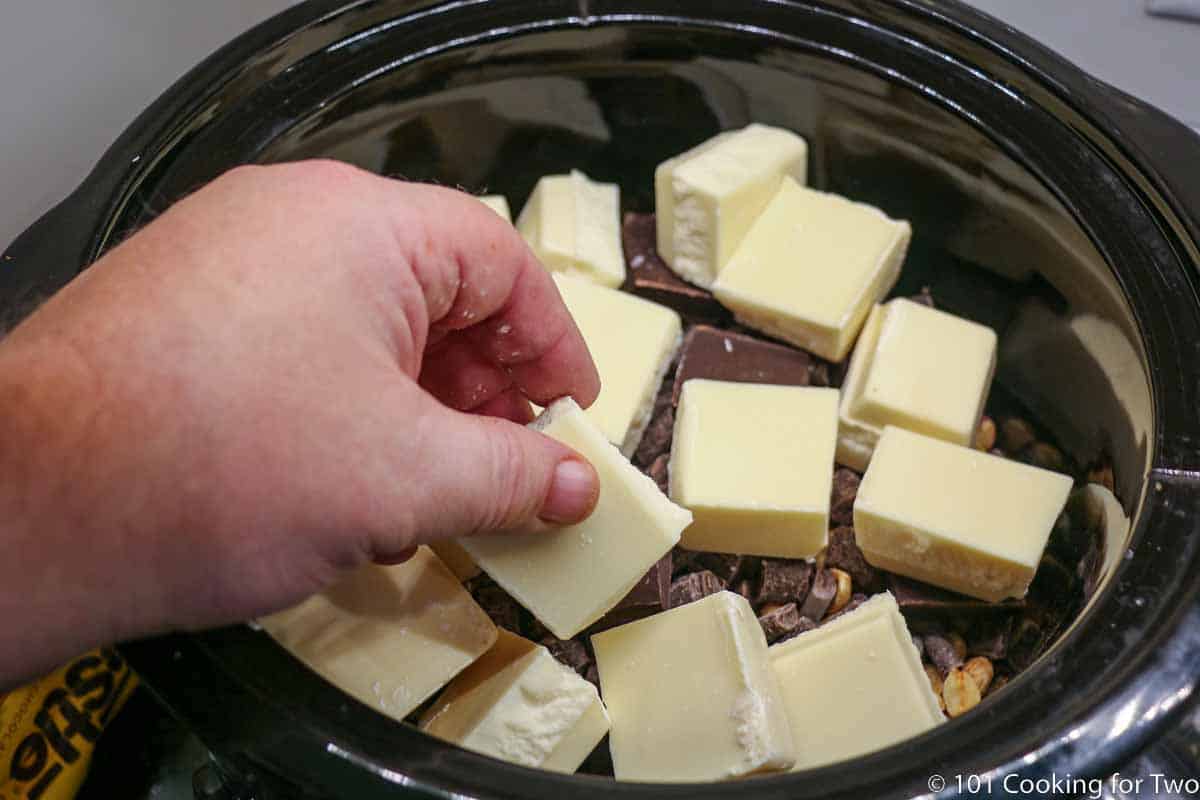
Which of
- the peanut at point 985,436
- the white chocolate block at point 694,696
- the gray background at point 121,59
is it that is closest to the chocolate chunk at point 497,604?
the white chocolate block at point 694,696

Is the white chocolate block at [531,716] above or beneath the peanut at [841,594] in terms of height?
above

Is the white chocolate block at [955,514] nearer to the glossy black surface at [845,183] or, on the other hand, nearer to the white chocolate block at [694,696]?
the glossy black surface at [845,183]

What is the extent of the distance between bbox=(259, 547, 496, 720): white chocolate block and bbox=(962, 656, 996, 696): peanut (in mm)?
475

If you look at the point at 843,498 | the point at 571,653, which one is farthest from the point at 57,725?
the point at 843,498

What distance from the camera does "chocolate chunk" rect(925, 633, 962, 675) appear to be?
1.05 metres

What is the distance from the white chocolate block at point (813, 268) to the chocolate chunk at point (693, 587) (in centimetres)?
33

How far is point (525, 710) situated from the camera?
0.87 m

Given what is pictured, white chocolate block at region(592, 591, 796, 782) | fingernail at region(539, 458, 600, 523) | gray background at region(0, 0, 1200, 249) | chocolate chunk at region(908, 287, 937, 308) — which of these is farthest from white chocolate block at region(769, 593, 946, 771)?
gray background at region(0, 0, 1200, 249)

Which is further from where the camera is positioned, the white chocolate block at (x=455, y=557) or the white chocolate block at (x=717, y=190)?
the white chocolate block at (x=717, y=190)

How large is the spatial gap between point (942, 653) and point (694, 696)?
0.31 metres

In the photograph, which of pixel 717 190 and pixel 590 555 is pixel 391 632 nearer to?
pixel 590 555

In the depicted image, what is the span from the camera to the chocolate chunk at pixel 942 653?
105 cm

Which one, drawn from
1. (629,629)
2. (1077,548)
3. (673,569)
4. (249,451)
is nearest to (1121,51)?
(1077,548)

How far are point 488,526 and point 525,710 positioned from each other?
0.21 m
